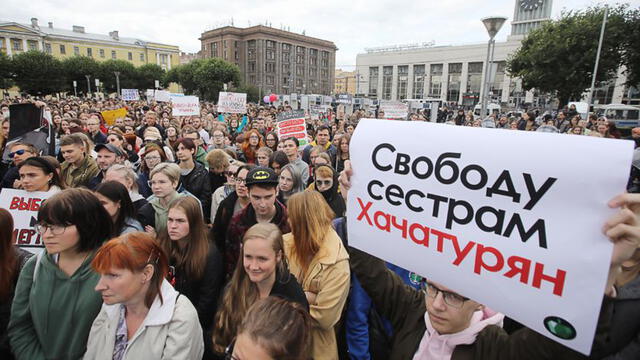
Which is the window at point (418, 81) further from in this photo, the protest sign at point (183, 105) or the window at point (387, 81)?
the protest sign at point (183, 105)

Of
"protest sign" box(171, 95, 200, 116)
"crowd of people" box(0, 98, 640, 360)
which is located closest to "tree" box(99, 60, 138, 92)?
"protest sign" box(171, 95, 200, 116)

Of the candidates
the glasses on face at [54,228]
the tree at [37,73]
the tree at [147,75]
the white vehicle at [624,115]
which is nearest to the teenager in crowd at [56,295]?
the glasses on face at [54,228]

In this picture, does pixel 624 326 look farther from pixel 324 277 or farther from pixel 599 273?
pixel 324 277

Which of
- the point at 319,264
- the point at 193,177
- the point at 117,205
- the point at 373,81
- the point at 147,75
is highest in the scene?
the point at 373,81

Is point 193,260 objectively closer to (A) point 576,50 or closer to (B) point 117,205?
(B) point 117,205

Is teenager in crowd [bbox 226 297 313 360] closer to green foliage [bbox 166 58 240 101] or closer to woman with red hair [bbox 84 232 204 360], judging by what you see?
woman with red hair [bbox 84 232 204 360]

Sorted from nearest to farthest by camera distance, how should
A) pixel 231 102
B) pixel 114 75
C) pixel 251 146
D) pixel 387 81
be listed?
pixel 251 146 < pixel 231 102 < pixel 114 75 < pixel 387 81

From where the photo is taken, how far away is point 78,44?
7481 centimetres

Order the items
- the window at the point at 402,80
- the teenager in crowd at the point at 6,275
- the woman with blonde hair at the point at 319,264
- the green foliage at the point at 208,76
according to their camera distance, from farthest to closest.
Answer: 1. the window at the point at 402,80
2. the green foliage at the point at 208,76
3. the woman with blonde hair at the point at 319,264
4. the teenager in crowd at the point at 6,275

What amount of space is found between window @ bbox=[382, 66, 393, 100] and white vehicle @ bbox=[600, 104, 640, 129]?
5607 cm

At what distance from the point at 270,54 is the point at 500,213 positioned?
87395 millimetres

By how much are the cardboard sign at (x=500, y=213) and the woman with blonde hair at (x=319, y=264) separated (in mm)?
719

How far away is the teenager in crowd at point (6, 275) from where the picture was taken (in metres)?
2.32

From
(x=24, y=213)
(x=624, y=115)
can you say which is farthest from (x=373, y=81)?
(x=24, y=213)
